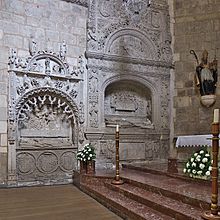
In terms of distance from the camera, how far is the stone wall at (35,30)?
6.07 meters

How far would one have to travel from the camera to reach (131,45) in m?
7.85

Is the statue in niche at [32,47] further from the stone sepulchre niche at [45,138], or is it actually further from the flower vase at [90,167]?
the flower vase at [90,167]

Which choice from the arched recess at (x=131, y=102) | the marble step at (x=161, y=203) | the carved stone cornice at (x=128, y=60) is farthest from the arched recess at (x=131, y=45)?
the marble step at (x=161, y=203)

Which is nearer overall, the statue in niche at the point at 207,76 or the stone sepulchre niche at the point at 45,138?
the stone sepulchre niche at the point at 45,138

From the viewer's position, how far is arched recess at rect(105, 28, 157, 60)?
24.8 feet

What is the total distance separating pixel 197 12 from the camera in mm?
8102

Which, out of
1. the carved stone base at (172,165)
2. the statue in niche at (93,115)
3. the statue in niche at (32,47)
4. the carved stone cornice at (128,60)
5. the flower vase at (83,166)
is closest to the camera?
the carved stone base at (172,165)

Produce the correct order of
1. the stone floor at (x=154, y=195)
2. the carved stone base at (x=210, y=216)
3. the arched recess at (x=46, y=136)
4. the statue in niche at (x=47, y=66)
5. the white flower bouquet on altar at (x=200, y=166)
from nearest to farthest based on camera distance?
the carved stone base at (x=210, y=216)
the stone floor at (x=154, y=195)
the white flower bouquet on altar at (x=200, y=166)
the arched recess at (x=46, y=136)
the statue in niche at (x=47, y=66)

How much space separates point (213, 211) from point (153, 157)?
4.82m

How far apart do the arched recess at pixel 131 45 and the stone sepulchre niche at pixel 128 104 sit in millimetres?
782

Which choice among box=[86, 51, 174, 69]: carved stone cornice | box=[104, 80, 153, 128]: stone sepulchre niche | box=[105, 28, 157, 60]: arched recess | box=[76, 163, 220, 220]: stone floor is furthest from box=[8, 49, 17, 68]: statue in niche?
box=[76, 163, 220, 220]: stone floor

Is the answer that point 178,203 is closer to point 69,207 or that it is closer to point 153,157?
point 69,207

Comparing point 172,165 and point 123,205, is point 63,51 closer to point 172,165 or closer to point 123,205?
point 172,165

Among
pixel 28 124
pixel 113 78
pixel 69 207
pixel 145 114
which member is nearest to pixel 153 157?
pixel 145 114
